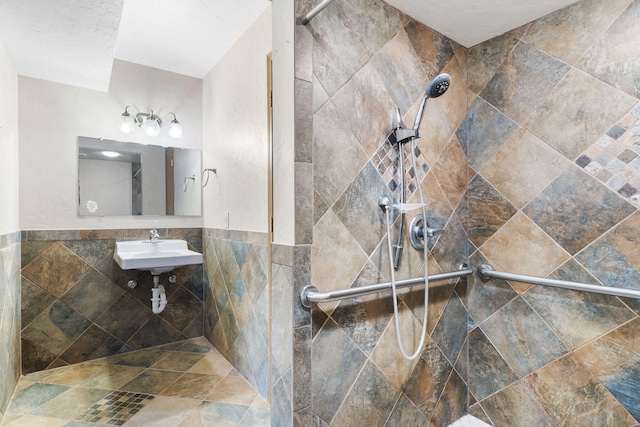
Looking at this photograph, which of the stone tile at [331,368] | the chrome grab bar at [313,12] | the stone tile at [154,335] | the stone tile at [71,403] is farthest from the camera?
the stone tile at [154,335]

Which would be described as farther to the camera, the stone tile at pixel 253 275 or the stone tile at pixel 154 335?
the stone tile at pixel 154 335

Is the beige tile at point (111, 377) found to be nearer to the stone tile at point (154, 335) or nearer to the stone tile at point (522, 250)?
the stone tile at point (154, 335)

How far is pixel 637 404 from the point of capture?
131 cm

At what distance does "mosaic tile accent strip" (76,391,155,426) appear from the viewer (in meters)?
1.73

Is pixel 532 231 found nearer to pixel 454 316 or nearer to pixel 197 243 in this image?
pixel 454 316

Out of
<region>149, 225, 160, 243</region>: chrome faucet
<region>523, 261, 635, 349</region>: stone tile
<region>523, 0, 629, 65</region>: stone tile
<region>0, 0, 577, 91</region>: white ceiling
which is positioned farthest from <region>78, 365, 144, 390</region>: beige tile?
<region>523, 0, 629, 65</region>: stone tile

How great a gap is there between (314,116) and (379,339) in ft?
3.37

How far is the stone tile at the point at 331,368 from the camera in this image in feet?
4.11

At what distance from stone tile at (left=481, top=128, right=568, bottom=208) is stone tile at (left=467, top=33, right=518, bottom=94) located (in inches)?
15.1

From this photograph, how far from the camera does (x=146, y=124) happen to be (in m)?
2.66

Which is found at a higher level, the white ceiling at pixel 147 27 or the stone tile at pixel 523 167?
the white ceiling at pixel 147 27

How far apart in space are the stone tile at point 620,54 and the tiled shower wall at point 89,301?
9.70 feet

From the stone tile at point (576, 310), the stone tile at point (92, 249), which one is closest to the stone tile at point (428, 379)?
the stone tile at point (576, 310)

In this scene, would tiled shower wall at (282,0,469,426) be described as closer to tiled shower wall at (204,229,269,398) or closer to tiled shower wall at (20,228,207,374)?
tiled shower wall at (204,229,269,398)
